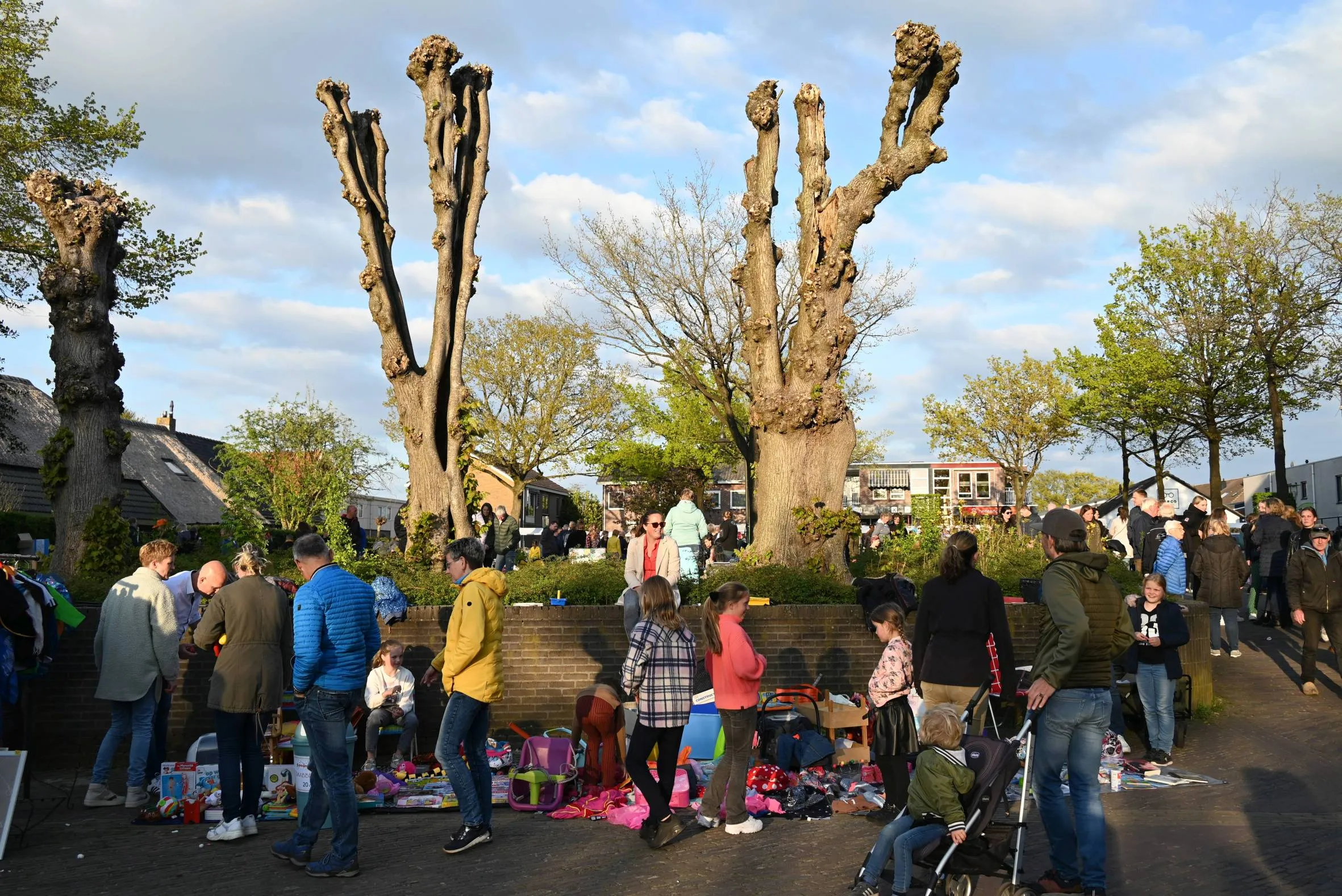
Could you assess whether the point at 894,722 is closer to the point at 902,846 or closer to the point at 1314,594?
the point at 902,846

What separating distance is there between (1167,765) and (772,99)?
1046cm

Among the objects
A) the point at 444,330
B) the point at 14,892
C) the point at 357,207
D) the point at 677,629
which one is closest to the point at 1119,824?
the point at 677,629

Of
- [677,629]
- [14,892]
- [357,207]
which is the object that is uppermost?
[357,207]

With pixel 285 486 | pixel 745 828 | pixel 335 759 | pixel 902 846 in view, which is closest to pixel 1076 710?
pixel 902 846

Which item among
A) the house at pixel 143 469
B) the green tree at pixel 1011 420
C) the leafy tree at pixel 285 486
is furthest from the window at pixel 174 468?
the green tree at pixel 1011 420

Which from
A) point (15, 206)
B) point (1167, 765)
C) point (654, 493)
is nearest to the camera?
point (1167, 765)

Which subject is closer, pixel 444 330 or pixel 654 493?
pixel 444 330

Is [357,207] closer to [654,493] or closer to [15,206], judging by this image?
[15,206]

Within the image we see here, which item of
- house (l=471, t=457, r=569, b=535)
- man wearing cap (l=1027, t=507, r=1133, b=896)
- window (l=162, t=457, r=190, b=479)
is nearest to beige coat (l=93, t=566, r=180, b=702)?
man wearing cap (l=1027, t=507, r=1133, b=896)

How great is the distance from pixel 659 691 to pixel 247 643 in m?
2.63

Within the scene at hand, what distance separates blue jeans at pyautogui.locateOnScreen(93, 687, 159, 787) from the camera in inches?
326

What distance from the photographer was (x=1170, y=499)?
3991cm

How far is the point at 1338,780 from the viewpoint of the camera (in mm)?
8594

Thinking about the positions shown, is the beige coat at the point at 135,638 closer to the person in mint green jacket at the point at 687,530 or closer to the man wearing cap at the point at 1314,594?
the person in mint green jacket at the point at 687,530
